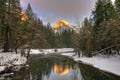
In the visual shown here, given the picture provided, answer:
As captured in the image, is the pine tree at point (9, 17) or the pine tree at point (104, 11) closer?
the pine tree at point (9, 17)

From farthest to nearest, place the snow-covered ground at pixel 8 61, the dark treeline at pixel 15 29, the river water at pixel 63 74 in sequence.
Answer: the dark treeline at pixel 15 29
the snow-covered ground at pixel 8 61
the river water at pixel 63 74

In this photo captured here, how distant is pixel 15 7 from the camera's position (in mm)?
34219

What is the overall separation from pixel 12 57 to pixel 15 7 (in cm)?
1143

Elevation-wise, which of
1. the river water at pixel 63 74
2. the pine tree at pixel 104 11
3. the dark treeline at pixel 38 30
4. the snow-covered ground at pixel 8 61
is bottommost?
the river water at pixel 63 74

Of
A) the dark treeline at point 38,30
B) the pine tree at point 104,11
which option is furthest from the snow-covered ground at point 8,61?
the pine tree at point 104,11

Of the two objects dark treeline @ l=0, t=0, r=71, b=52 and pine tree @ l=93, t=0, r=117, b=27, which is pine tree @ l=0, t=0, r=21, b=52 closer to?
dark treeline @ l=0, t=0, r=71, b=52

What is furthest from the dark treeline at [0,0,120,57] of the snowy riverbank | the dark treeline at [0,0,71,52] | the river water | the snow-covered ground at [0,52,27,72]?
the river water

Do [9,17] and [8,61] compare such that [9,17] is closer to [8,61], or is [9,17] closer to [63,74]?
[8,61]

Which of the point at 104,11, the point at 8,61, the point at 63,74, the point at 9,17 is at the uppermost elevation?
the point at 104,11

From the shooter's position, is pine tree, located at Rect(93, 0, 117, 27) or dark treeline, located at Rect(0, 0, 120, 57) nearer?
dark treeline, located at Rect(0, 0, 120, 57)

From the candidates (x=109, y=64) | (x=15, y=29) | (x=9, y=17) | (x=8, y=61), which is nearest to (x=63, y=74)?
(x=8, y=61)

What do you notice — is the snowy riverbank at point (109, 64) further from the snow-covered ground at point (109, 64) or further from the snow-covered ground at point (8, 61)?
the snow-covered ground at point (8, 61)

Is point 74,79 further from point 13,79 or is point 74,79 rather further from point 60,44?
point 60,44

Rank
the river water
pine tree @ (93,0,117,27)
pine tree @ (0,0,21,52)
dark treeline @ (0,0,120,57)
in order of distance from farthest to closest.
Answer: pine tree @ (93,0,117,27) → pine tree @ (0,0,21,52) → dark treeline @ (0,0,120,57) → the river water
